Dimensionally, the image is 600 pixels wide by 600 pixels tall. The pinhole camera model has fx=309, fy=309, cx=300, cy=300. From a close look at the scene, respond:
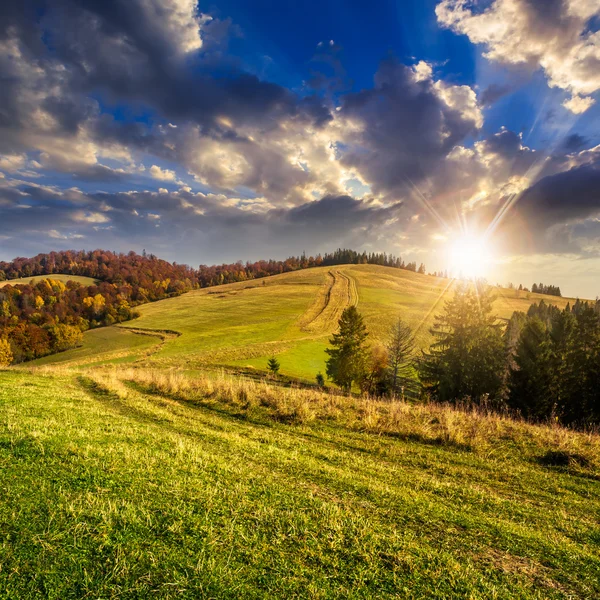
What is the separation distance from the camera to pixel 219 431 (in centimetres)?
995

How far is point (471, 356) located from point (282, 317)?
5920 cm

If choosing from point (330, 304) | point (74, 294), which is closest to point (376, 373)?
point (330, 304)

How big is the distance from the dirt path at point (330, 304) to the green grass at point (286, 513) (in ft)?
229

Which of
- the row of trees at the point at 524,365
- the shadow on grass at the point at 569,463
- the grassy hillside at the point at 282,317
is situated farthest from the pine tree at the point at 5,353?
the shadow on grass at the point at 569,463

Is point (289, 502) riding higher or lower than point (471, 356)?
higher

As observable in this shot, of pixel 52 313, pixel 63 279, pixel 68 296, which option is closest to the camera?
pixel 52 313

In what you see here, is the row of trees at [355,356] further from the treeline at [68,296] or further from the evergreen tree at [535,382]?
the treeline at [68,296]

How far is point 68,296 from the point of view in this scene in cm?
12544

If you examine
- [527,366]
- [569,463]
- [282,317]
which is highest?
[569,463]

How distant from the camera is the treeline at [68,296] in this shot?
8775cm

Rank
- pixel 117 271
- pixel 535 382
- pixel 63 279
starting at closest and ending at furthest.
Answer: pixel 535 382 < pixel 63 279 < pixel 117 271

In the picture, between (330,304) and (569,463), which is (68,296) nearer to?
(330,304)

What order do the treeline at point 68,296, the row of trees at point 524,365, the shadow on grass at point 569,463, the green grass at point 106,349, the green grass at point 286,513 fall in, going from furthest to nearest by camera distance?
the treeline at point 68,296, the green grass at point 106,349, the row of trees at point 524,365, the shadow on grass at point 569,463, the green grass at point 286,513

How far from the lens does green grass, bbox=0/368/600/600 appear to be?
3.42 meters
